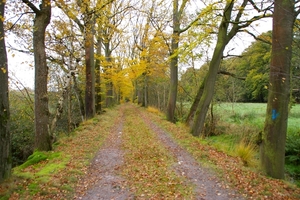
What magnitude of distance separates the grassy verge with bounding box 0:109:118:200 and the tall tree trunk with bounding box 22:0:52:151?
0.55m

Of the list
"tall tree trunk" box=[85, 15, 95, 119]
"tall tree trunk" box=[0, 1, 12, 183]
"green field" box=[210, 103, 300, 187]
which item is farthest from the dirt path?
"tall tree trunk" box=[85, 15, 95, 119]

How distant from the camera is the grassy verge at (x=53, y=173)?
4.18 meters

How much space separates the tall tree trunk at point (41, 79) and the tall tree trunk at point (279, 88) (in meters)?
6.36

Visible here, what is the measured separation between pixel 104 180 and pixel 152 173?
1179mm

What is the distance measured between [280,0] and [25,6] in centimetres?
685

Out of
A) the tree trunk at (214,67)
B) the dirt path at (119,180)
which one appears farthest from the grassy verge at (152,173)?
the tree trunk at (214,67)

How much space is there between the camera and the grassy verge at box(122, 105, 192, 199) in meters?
4.42

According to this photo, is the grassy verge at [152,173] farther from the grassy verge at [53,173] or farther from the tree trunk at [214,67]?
the tree trunk at [214,67]

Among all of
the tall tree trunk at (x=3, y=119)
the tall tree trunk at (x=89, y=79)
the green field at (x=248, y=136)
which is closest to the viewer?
the tall tree trunk at (x=3, y=119)

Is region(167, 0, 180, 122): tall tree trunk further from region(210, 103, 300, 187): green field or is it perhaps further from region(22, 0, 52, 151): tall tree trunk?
region(22, 0, 52, 151): tall tree trunk

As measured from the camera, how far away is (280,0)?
5.21m

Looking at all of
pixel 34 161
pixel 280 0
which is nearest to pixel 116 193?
pixel 34 161

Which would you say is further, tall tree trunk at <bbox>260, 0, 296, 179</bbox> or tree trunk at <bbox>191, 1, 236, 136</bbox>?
tree trunk at <bbox>191, 1, 236, 136</bbox>

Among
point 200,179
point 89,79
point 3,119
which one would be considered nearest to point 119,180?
point 200,179
